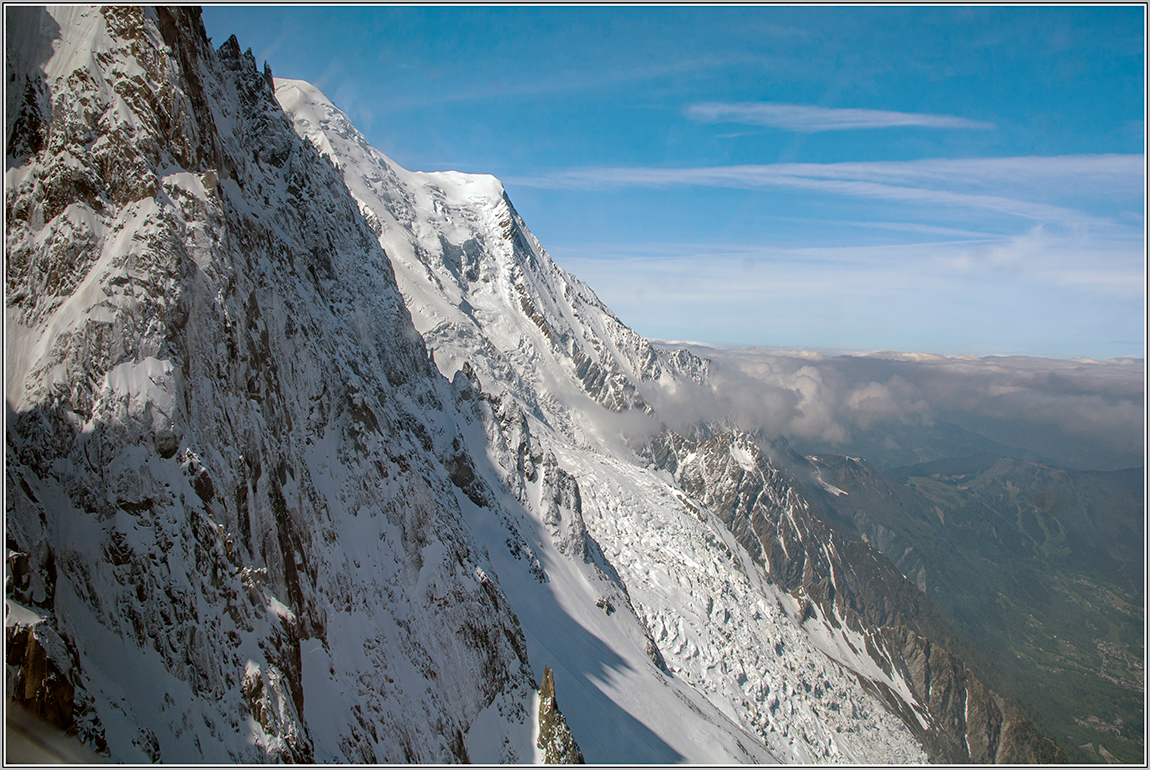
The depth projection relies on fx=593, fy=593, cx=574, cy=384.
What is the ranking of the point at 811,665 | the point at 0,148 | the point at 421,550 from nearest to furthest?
the point at 0,148
the point at 421,550
the point at 811,665

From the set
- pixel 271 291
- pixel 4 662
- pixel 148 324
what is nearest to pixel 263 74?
pixel 271 291

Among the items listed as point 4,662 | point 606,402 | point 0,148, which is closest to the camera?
point 4,662

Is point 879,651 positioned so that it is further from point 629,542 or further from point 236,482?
point 236,482

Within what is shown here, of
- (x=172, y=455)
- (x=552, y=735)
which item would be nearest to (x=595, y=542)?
(x=552, y=735)

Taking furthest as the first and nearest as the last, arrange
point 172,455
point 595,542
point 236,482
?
point 595,542, point 236,482, point 172,455

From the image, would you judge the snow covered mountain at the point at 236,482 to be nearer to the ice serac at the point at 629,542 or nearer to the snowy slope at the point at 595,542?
the snowy slope at the point at 595,542

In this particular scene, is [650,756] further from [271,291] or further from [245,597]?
[271,291]
